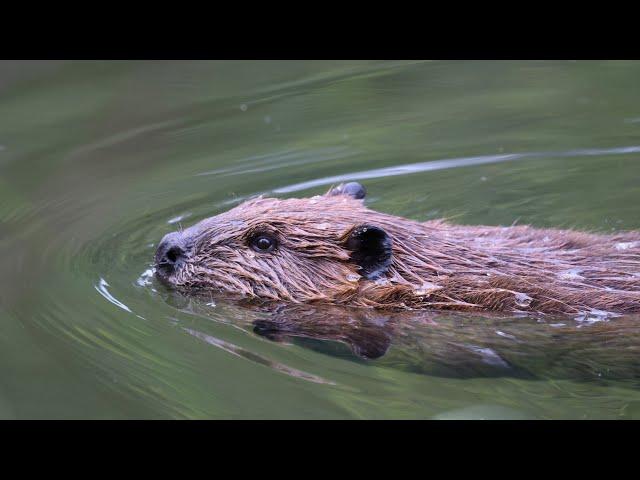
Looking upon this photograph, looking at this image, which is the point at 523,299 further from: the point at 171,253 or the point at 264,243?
the point at 171,253

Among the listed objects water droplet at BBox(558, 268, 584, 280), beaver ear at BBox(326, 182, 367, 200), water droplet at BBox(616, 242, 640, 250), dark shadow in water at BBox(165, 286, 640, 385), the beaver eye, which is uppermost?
beaver ear at BBox(326, 182, 367, 200)

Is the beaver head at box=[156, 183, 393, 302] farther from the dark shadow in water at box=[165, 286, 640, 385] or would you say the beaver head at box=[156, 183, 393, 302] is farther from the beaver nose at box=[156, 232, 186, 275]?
the dark shadow in water at box=[165, 286, 640, 385]

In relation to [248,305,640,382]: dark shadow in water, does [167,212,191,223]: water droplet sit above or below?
above

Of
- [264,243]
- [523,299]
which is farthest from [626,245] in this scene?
[264,243]

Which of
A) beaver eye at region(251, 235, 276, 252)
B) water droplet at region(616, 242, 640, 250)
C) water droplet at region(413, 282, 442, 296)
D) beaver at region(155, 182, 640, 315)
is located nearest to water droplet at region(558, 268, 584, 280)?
beaver at region(155, 182, 640, 315)

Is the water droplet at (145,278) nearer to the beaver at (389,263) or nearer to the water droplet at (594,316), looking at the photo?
the beaver at (389,263)

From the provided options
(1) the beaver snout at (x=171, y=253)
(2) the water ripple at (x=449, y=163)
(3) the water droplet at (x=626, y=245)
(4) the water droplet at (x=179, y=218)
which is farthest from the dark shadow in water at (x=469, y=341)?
(2) the water ripple at (x=449, y=163)
